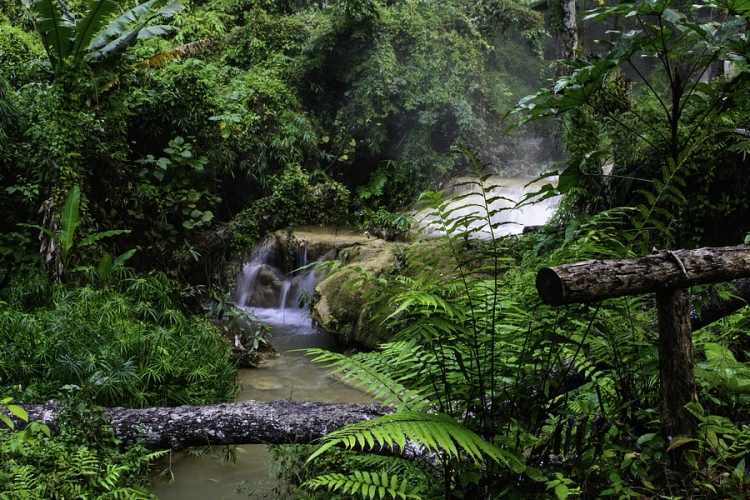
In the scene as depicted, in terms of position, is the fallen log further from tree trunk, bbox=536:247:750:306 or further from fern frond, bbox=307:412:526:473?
tree trunk, bbox=536:247:750:306

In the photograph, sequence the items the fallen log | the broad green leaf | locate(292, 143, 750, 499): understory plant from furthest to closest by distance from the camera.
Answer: the broad green leaf, the fallen log, locate(292, 143, 750, 499): understory plant

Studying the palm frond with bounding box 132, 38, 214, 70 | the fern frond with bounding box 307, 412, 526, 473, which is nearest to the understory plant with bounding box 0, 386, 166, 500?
the fern frond with bounding box 307, 412, 526, 473

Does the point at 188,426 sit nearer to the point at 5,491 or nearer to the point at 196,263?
the point at 5,491

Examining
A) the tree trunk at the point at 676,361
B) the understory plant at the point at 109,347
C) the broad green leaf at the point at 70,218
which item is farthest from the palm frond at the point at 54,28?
the tree trunk at the point at 676,361

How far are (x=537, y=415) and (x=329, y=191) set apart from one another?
8.51 m

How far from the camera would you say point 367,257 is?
8898 millimetres

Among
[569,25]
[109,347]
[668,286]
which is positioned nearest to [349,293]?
[109,347]

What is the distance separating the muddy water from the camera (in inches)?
176

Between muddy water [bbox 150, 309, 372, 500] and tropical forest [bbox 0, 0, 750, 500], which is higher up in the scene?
tropical forest [bbox 0, 0, 750, 500]

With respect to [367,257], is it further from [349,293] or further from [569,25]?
[569,25]

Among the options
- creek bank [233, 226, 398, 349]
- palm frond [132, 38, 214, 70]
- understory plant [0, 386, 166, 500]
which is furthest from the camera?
creek bank [233, 226, 398, 349]

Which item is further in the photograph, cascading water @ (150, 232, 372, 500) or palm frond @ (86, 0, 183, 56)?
palm frond @ (86, 0, 183, 56)

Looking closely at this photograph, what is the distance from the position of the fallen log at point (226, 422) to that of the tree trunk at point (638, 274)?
2243 mm

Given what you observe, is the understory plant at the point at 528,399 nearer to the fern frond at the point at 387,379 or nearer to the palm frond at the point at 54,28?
the fern frond at the point at 387,379
